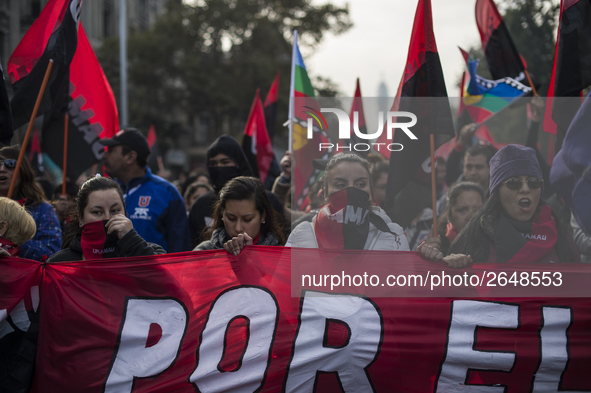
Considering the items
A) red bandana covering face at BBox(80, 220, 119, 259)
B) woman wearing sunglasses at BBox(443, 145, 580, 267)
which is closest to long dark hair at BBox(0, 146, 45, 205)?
red bandana covering face at BBox(80, 220, 119, 259)

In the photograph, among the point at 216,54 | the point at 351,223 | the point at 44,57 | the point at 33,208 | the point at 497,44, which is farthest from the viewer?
the point at 216,54

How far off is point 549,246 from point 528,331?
1.59 feet

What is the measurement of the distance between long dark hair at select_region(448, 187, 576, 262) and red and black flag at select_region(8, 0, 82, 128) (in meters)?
3.05

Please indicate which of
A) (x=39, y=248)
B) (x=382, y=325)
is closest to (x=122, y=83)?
(x=39, y=248)

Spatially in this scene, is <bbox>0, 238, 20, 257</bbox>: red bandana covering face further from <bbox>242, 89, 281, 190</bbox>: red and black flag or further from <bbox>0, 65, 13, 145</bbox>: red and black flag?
<bbox>242, 89, 281, 190</bbox>: red and black flag

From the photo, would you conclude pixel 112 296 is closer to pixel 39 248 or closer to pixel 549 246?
pixel 39 248

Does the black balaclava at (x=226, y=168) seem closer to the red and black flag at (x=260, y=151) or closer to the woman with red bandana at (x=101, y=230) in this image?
the woman with red bandana at (x=101, y=230)

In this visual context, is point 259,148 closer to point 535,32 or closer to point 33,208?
point 33,208

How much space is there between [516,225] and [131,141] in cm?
291

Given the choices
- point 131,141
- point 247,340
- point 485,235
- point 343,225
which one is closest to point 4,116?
point 131,141

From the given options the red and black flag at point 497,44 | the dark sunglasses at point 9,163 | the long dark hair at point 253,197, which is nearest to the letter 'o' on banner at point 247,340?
the long dark hair at point 253,197

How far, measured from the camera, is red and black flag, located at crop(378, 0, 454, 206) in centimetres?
332

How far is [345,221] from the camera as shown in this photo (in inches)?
119

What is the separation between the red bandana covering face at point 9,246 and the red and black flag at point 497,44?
5012 millimetres
